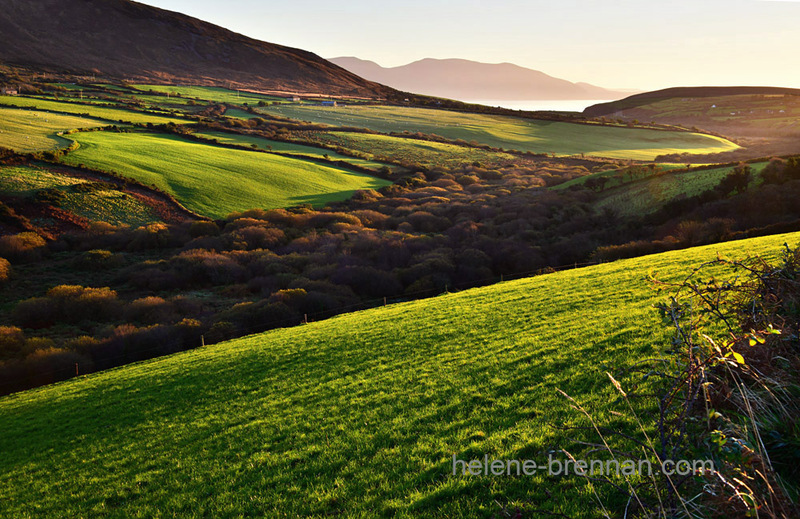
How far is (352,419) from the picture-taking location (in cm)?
1254

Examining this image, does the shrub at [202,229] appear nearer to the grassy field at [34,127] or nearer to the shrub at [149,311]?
the shrub at [149,311]

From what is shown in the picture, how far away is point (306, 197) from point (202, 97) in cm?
12511

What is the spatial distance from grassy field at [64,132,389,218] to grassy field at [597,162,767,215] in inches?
1788

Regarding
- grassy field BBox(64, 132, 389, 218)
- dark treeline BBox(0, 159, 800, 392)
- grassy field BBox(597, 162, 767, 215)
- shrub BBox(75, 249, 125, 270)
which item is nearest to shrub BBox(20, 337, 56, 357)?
dark treeline BBox(0, 159, 800, 392)

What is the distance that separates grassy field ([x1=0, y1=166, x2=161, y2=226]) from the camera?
186ft

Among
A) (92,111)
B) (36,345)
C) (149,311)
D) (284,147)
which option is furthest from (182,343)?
(92,111)

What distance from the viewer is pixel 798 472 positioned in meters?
5.64

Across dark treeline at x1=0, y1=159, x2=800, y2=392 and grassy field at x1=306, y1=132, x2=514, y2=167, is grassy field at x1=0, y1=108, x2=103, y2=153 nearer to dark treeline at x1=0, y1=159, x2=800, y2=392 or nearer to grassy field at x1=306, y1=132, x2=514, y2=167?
dark treeline at x1=0, y1=159, x2=800, y2=392

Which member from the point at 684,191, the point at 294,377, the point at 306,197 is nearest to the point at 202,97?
the point at 306,197

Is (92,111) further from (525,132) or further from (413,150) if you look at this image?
(525,132)

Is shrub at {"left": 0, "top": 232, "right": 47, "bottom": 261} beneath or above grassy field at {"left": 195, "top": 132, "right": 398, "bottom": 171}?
beneath

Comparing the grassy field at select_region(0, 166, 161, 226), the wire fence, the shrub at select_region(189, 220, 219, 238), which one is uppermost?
the grassy field at select_region(0, 166, 161, 226)

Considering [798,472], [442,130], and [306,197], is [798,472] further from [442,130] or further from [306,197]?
[442,130]

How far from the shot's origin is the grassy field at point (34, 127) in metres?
69.7
